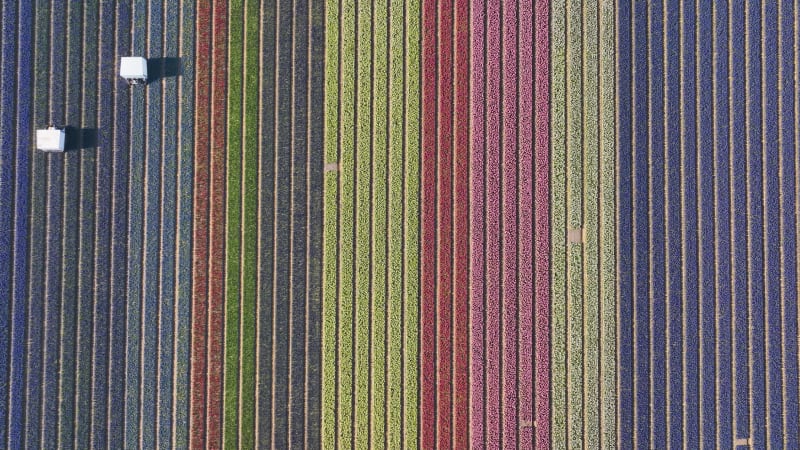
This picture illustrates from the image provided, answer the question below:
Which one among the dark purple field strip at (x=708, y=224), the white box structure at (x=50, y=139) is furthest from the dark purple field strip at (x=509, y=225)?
the white box structure at (x=50, y=139)

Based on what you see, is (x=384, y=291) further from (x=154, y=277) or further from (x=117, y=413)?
(x=117, y=413)

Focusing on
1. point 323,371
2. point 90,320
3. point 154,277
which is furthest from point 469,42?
point 90,320

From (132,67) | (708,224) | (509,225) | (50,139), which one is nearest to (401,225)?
(509,225)

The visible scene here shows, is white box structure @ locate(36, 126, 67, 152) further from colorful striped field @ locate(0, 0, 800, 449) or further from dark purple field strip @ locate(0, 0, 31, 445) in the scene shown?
dark purple field strip @ locate(0, 0, 31, 445)

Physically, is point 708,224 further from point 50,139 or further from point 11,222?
point 11,222

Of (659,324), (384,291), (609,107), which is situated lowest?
(659,324)

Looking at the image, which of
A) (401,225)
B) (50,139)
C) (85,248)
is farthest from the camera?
(401,225)
